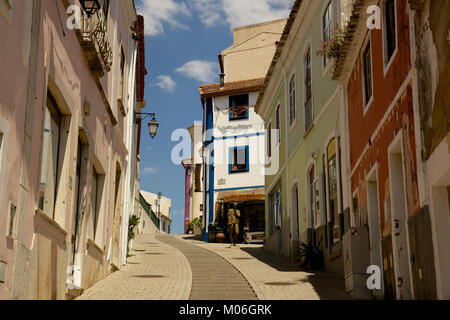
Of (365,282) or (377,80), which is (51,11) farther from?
(365,282)

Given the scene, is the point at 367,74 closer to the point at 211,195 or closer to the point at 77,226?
the point at 77,226

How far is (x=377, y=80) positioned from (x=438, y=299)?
448 cm

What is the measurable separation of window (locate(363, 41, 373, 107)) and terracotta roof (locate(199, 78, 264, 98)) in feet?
74.6

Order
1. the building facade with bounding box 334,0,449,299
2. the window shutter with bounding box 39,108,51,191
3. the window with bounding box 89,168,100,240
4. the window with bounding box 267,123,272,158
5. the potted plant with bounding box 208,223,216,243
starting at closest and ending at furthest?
the building facade with bounding box 334,0,449,299 → the window shutter with bounding box 39,108,51,191 → the window with bounding box 89,168,100,240 → the window with bounding box 267,123,272,158 → the potted plant with bounding box 208,223,216,243

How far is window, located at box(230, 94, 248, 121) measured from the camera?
34.8 meters

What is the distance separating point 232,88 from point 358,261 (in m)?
25.0

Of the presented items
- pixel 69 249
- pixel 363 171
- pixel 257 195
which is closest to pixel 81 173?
pixel 69 249

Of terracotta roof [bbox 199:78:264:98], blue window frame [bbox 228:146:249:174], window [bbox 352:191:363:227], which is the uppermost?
terracotta roof [bbox 199:78:264:98]

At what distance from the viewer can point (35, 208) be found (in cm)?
824

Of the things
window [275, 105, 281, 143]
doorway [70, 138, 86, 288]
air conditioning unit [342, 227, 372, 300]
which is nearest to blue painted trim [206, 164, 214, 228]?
window [275, 105, 281, 143]

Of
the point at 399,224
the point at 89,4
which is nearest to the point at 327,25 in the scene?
the point at 89,4

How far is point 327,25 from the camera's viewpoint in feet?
52.8

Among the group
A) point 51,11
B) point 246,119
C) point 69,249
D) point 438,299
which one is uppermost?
point 246,119

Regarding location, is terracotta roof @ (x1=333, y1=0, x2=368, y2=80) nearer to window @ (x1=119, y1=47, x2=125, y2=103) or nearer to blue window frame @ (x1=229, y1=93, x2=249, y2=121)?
window @ (x1=119, y1=47, x2=125, y2=103)
